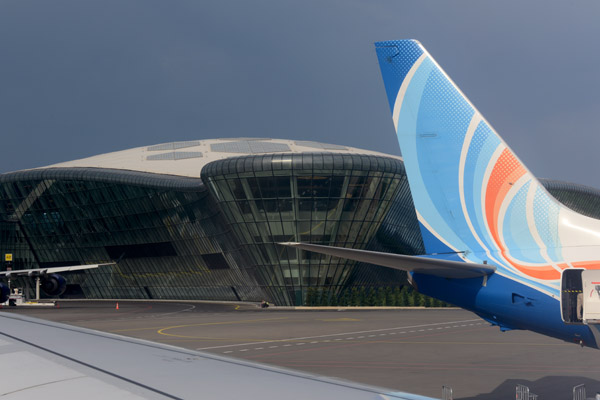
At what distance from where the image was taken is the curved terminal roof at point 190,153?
277ft

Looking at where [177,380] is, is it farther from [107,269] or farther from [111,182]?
[107,269]

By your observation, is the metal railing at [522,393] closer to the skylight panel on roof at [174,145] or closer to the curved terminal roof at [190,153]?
the curved terminal roof at [190,153]

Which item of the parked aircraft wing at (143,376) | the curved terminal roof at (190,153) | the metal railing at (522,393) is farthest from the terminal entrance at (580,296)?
the curved terminal roof at (190,153)

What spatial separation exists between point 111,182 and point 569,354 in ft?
219

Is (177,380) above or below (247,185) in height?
below

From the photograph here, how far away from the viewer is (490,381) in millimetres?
17547

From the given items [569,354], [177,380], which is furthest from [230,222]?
[177,380]

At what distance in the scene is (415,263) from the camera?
34.2ft

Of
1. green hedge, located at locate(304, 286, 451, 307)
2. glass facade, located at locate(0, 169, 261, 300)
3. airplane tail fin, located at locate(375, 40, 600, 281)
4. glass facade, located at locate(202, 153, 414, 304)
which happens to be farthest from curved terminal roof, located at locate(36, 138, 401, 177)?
airplane tail fin, located at locate(375, 40, 600, 281)

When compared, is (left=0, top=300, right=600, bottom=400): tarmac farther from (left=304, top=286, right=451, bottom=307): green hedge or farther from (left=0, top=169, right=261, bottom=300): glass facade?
(left=0, top=169, right=261, bottom=300): glass facade

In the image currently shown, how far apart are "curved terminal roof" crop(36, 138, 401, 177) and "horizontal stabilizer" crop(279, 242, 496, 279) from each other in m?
69.3

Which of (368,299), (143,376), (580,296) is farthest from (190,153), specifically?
(143,376)

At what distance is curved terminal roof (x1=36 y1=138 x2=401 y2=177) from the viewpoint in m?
84.4

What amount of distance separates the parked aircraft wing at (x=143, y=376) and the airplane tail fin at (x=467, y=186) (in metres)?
6.76
